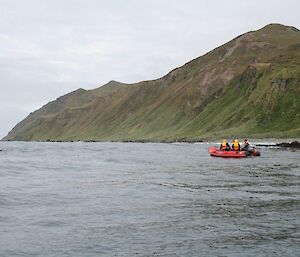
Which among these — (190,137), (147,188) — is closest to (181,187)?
(147,188)

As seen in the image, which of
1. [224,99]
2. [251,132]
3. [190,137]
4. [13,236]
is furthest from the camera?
[224,99]

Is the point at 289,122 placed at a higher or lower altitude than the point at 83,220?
higher

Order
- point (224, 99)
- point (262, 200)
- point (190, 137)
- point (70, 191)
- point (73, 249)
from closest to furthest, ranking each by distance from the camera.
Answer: point (73, 249)
point (262, 200)
point (70, 191)
point (190, 137)
point (224, 99)

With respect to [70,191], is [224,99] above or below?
above

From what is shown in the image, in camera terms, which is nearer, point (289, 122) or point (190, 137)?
point (289, 122)

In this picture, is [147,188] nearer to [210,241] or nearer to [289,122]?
[210,241]

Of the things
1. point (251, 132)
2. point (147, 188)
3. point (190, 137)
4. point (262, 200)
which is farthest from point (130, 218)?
point (190, 137)

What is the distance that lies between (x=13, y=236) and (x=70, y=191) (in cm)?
1250

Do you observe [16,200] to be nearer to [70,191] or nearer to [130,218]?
[70,191]

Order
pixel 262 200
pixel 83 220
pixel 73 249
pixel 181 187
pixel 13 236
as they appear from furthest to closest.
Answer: pixel 181 187
pixel 262 200
pixel 83 220
pixel 13 236
pixel 73 249

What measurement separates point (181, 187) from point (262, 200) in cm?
759

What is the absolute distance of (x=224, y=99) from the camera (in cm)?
19075

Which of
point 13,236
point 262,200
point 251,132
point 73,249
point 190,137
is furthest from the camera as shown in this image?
point 190,137

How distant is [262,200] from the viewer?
25.3m
